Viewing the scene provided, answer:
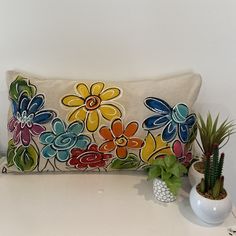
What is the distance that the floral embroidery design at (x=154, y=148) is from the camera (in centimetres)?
125

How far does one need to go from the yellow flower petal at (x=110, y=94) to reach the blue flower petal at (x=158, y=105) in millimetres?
117

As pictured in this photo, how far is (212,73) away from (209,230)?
634 mm

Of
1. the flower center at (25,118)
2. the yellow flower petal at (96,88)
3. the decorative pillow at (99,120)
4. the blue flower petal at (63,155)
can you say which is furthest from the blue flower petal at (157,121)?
the flower center at (25,118)

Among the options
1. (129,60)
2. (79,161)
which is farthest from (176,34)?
(79,161)

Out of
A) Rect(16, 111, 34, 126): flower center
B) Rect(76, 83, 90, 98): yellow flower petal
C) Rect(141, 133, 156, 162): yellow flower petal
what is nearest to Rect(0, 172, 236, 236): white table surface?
Rect(141, 133, 156, 162): yellow flower petal

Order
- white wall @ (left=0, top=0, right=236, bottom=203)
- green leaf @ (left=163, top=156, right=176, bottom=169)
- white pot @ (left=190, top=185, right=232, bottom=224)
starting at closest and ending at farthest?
white pot @ (left=190, top=185, right=232, bottom=224) < green leaf @ (left=163, top=156, right=176, bottom=169) < white wall @ (left=0, top=0, right=236, bottom=203)

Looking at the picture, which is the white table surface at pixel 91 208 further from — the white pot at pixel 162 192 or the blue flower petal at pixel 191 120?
the blue flower petal at pixel 191 120

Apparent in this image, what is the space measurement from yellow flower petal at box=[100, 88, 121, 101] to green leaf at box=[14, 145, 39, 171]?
1.10ft

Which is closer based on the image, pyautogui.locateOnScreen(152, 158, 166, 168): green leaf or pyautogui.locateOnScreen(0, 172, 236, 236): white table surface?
pyautogui.locateOnScreen(0, 172, 236, 236): white table surface

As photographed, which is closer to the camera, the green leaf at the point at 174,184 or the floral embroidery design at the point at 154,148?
the green leaf at the point at 174,184

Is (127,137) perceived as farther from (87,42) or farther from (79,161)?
(87,42)

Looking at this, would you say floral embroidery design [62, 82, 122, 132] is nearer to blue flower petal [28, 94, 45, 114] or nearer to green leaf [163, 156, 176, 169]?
blue flower petal [28, 94, 45, 114]

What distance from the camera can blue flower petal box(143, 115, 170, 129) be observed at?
1.24m

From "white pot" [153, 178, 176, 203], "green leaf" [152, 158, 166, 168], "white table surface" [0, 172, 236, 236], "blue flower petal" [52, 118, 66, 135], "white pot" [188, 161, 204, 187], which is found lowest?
"white table surface" [0, 172, 236, 236]
